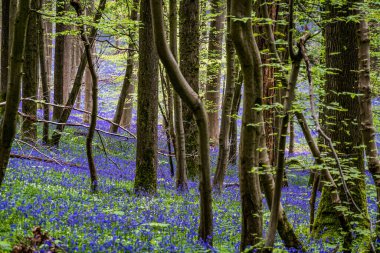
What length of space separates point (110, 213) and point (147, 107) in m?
3.54

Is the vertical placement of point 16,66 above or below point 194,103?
above

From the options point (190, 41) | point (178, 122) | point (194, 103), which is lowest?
point (178, 122)

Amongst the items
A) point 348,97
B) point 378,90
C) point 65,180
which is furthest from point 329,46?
point 378,90

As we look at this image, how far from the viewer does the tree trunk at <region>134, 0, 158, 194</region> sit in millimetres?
9867

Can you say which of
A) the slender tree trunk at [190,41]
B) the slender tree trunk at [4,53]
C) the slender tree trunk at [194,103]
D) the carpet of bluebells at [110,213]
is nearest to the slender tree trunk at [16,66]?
the carpet of bluebells at [110,213]

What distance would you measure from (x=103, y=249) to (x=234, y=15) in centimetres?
310

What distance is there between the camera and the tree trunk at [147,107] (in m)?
9.87

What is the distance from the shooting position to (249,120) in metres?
4.80

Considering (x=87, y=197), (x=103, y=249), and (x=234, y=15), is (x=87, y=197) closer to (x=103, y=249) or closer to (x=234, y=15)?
(x=103, y=249)

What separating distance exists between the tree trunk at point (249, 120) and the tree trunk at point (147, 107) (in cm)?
522

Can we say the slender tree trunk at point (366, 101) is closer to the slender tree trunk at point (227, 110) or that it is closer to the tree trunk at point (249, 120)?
the tree trunk at point (249, 120)

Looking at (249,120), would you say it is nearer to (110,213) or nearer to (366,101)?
(366,101)

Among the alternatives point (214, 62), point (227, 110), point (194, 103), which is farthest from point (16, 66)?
point (214, 62)

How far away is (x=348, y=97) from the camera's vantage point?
28.6 feet
